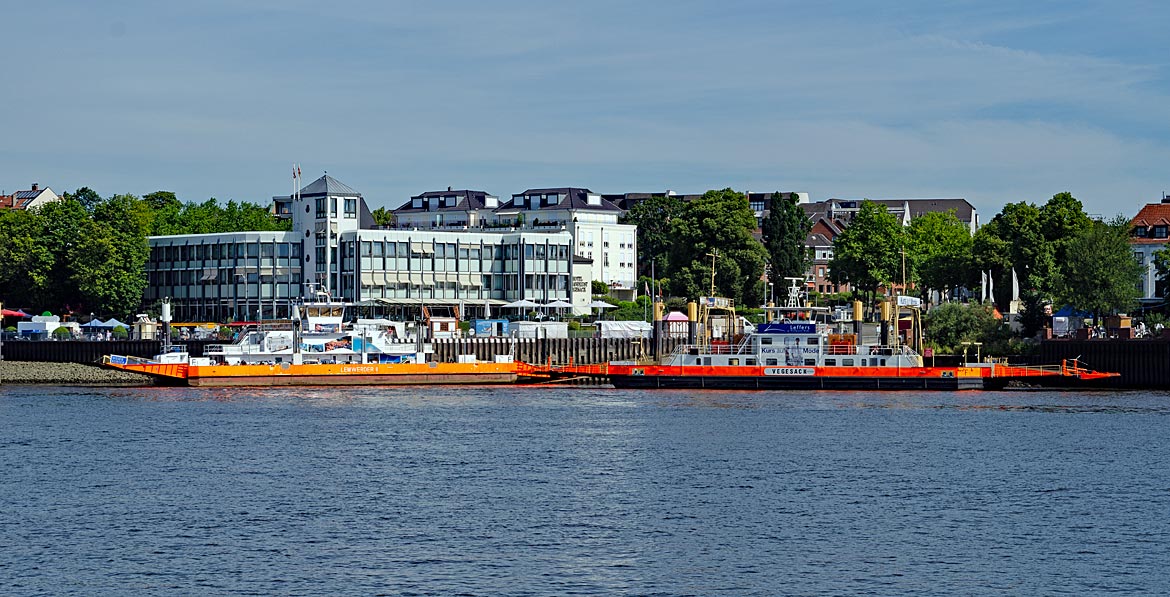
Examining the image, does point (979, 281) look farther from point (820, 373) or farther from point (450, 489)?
point (450, 489)

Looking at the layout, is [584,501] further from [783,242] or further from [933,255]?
[783,242]

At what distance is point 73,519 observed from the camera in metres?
47.0

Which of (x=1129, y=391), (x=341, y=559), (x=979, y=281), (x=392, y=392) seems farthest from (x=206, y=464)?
(x=979, y=281)

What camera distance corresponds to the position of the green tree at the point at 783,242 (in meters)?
167

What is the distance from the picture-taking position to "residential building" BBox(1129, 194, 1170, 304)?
A: 477 feet

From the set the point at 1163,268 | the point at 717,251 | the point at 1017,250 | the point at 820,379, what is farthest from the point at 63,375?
the point at 1163,268

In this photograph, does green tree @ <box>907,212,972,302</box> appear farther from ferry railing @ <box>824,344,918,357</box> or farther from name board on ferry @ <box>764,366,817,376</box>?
name board on ferry @ <box>764,366,817,376</box>

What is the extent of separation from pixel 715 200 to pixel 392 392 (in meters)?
69.7

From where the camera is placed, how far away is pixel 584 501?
50.9m

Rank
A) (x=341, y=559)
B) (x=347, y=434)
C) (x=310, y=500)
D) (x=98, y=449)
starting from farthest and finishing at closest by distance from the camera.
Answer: (x=347, y=434), (x=98, y=449), (x=310, y=500), (x=341, y=559)

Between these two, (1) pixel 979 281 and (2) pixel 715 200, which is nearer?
(1) pixel 979 281

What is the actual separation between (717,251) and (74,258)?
60.4 meters

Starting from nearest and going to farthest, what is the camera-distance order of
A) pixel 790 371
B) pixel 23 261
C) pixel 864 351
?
pixel 790 371 < pixel 864 351 < pixel 23 261

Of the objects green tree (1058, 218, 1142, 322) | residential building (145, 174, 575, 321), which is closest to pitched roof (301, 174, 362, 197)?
residential building (145, 174, 575, 321)
